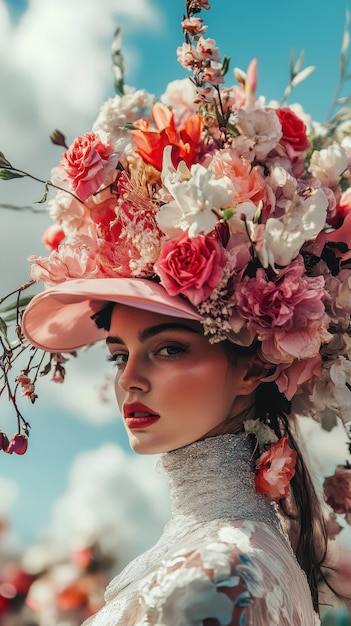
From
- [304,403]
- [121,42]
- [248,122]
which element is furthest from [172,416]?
[121,42]

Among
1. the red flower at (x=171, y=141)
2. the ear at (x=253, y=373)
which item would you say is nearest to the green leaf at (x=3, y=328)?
the red flower at (x=171, y=141)

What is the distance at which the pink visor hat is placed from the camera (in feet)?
8.32

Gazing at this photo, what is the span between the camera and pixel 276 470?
2689 millimetres

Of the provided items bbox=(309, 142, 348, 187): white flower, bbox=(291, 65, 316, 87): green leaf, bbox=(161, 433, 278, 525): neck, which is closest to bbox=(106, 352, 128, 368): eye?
bbox=(161, 433, 278, 525): neck

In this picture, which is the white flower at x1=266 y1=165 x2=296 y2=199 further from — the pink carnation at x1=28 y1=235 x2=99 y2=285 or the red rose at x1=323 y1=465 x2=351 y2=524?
the red rose at x1=323 y1=465 x2=351 y2=524

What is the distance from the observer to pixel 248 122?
2.83 metres

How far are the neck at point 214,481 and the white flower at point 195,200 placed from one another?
2.31 feet

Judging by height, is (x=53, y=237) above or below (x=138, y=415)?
above

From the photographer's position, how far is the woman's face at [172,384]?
8.57ft

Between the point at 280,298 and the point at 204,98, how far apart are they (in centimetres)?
75

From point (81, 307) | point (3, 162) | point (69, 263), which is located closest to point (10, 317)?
point (81, 307)

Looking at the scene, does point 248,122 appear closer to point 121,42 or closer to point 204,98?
point 204,98

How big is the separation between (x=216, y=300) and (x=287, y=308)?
0.20 m

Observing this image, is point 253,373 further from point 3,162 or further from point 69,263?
point 3,162
